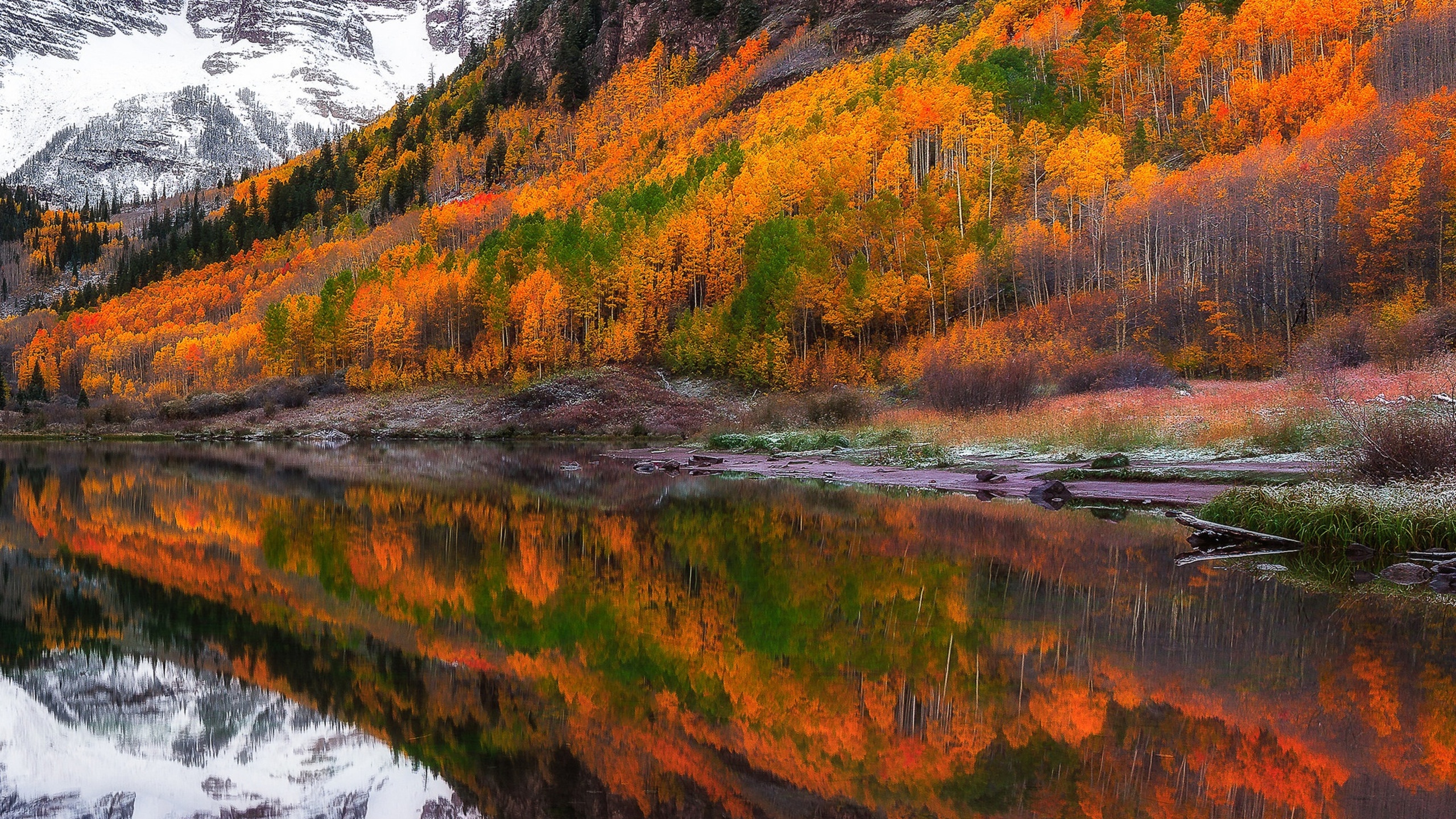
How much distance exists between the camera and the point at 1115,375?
37.7 meters

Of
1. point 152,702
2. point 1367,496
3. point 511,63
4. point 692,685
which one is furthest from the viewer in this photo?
point 511,63

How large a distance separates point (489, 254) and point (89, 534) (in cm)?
5500

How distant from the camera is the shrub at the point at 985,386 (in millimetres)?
33125

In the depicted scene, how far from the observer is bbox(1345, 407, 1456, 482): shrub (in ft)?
46.9

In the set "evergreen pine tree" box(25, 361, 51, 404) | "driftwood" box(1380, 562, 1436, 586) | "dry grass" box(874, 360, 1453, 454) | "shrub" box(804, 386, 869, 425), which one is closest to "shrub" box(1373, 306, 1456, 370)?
"dry grass" box(874, 360, 1453, 454)

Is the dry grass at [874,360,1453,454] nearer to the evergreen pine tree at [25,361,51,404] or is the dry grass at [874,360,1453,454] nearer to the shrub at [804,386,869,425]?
the shrub at [804,386,869,425]

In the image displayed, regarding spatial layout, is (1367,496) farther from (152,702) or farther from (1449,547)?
(152,702)

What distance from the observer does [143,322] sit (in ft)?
381

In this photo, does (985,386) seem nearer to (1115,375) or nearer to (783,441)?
(1115,375)

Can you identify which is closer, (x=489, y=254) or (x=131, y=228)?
(x=489, y=254)

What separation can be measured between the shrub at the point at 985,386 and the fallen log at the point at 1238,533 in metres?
18.3

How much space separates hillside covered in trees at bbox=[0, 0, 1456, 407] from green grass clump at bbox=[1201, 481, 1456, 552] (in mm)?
21442

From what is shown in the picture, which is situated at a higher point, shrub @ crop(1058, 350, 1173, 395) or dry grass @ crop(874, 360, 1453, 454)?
shrub @ crop(1058, 350, 1173, 395)

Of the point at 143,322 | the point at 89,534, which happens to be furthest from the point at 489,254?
the point at 143,322
